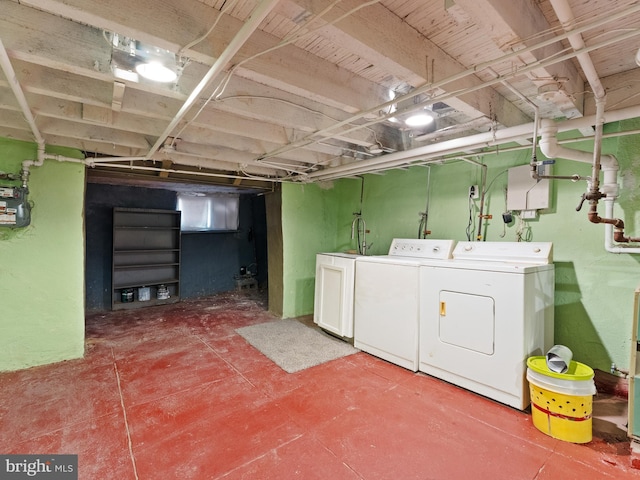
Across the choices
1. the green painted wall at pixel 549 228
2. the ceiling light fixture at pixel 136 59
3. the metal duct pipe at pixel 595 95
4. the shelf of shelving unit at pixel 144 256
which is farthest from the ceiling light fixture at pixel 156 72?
the shelf of shelving unit at pixel 144 256

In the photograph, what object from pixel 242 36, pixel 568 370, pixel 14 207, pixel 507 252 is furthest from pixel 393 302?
pixel 14 207

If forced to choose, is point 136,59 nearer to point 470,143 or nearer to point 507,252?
point 470,143

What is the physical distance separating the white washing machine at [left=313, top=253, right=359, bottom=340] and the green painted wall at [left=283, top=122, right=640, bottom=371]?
2.55 ft

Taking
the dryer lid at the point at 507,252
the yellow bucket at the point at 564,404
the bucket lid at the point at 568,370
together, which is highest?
the dryer lid at the point at 507,252

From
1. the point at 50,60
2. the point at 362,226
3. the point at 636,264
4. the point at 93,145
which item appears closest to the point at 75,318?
the point at 93,145

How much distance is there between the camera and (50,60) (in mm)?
1437

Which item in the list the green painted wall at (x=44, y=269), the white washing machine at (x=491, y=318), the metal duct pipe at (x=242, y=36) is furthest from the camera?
the green painted wall at (x=44, y=269)

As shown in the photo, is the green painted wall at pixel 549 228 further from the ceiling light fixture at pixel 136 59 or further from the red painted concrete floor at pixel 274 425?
the ceiling light fixture at pixel 136 59

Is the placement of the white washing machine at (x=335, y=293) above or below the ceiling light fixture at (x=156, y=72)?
below

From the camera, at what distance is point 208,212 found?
636 cm

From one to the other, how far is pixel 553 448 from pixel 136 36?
314 cm

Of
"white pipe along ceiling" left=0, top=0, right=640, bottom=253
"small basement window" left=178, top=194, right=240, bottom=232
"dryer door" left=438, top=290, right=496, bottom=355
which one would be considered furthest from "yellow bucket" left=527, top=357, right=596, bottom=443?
"small basement window" left=178, top=194, right=240, bottom=232

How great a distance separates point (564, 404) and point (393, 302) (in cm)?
142

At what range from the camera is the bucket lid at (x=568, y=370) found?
1.90 meters
